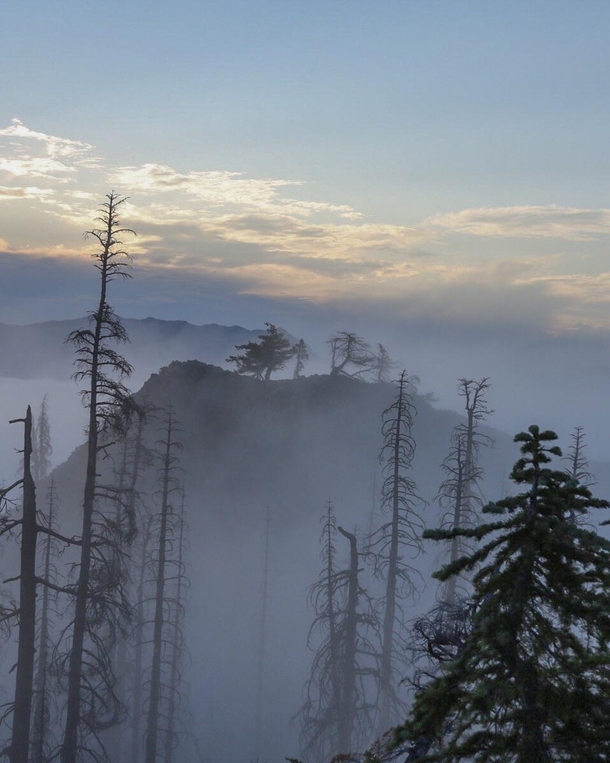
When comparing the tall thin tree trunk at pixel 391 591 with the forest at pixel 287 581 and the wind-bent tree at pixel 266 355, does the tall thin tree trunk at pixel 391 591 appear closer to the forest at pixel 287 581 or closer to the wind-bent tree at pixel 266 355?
the forest at pixel 287 581

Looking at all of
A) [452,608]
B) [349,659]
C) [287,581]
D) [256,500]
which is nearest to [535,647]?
[452,608]

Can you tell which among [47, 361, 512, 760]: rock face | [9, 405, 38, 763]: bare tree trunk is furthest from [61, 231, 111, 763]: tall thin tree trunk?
[47, 361, 512, 760]: rock face

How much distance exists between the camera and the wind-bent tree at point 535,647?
6301 millimetres

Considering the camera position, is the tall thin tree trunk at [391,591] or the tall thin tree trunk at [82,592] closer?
the tall thin tree trunk at [82,592]

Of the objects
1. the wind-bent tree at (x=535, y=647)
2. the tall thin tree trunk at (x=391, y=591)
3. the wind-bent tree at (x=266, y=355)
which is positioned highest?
the wind-bent tree at (x=266, y=355)

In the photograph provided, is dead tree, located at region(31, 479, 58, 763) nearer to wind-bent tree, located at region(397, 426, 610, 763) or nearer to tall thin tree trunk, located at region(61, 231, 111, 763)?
tall thin tree trunk, located at region(61, 231, 111, 763)

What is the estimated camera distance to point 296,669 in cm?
5116

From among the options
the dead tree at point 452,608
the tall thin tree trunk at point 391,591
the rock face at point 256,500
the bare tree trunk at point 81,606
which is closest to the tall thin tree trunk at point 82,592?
the bare tree trunk at point 81,606

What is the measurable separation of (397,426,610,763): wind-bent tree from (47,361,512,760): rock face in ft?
144

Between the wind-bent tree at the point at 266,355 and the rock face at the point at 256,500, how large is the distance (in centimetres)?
169

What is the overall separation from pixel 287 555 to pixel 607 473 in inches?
2981

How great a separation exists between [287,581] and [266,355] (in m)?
23.2

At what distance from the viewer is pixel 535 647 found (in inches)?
254

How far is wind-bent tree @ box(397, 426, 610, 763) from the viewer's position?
6.30 m
